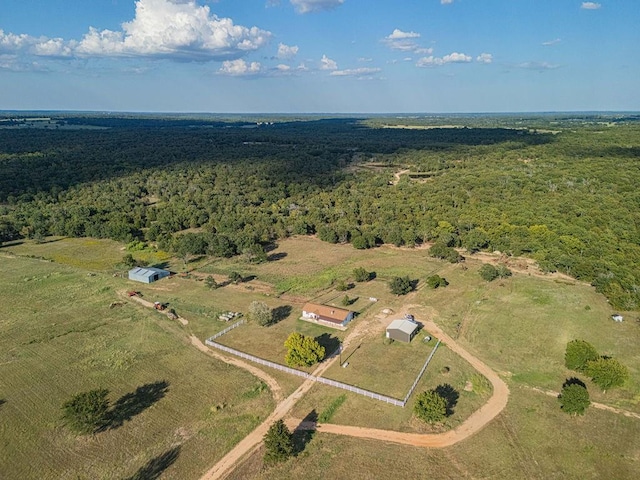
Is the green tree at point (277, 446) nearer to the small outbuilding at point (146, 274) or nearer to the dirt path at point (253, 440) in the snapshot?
the dirt path at point (253, 440)

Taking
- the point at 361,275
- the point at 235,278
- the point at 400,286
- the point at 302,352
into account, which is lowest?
the point at 235,278

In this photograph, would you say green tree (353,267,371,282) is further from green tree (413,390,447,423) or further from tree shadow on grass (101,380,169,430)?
tree shadow on grass (101,380,169,430)

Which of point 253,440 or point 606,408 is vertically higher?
point 253,440

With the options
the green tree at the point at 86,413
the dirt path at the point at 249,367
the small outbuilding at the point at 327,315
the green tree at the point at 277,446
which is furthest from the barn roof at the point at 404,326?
the green tree at the point at 86,413

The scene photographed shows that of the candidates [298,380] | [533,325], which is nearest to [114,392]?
[298,380]

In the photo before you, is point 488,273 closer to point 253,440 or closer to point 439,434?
point 439,434

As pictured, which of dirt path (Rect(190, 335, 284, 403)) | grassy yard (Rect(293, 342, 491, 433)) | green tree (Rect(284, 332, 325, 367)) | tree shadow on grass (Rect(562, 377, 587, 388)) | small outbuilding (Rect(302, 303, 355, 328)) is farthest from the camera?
small outbuilding (Rect(302, 303, 355, 328))

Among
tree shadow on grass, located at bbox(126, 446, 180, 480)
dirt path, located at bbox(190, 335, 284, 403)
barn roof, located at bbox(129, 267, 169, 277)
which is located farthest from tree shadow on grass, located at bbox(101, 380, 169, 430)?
barn roof, located at bbox(129, 267, 169, 277)
